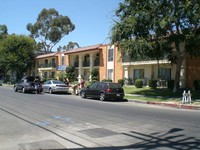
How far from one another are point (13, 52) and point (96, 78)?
2629 centimetres

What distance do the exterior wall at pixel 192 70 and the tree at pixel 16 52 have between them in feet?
140

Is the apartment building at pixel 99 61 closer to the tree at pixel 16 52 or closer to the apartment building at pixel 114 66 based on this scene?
the apartment building at pixel 114 66

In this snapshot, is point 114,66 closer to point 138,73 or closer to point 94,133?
point 138,73

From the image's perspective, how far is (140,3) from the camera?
29156mm

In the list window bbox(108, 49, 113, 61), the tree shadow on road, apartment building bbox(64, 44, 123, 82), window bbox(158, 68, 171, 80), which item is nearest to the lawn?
window bbox(158, 68, 171, 80)

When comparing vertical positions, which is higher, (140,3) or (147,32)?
(140,3)

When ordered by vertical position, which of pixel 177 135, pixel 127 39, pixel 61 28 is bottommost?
pixel 177 135

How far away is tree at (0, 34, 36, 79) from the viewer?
70188 millimetres

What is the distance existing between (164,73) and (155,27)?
42.0 feet

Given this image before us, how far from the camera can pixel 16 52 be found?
235 feet

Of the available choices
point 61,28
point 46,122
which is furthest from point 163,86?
point 61,28

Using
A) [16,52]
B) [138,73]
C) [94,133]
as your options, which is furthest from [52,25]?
[94,133]

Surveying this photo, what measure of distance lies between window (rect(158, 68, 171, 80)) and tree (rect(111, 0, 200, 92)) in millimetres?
8563

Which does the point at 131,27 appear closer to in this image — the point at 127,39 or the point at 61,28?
the point at 127,39
